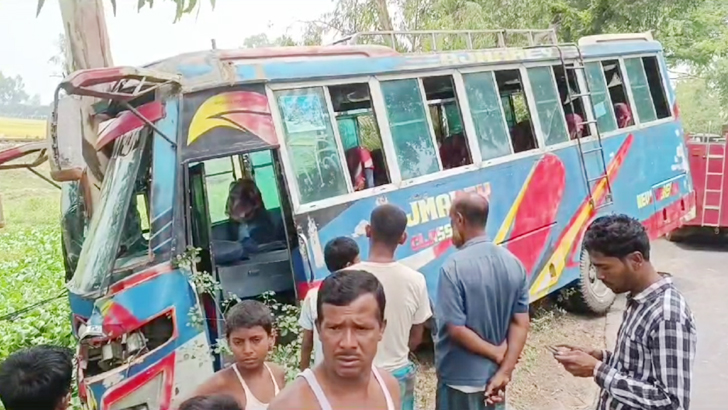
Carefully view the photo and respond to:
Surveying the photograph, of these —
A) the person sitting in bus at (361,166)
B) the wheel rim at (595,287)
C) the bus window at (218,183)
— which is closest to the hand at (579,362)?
the person sitting in bus at (361,166)

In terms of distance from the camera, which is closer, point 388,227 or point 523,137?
point 388,227

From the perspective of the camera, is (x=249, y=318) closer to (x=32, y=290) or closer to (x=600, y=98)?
(x=600, y=98)

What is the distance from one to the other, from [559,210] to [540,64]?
1511mm

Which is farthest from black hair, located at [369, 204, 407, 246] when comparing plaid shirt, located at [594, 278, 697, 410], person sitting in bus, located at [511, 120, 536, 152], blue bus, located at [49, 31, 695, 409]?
person sitting in bus, located at [511, 120, 536, 152]

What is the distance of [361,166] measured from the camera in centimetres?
561

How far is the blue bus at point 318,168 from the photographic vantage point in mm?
4148

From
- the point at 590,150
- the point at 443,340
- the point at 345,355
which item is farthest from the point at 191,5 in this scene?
the point at 590,150

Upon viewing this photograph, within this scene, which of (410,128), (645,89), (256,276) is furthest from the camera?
(645,89)

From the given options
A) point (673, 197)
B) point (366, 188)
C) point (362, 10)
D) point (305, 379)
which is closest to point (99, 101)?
point (366, 188)

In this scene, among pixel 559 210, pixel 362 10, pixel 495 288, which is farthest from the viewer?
pixel 362 10

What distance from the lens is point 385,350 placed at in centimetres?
322

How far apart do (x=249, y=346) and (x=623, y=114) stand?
21.6ft

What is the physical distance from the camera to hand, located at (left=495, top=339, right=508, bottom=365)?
10.6 feet

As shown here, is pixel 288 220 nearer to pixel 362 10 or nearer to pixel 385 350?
pixel 385 350
